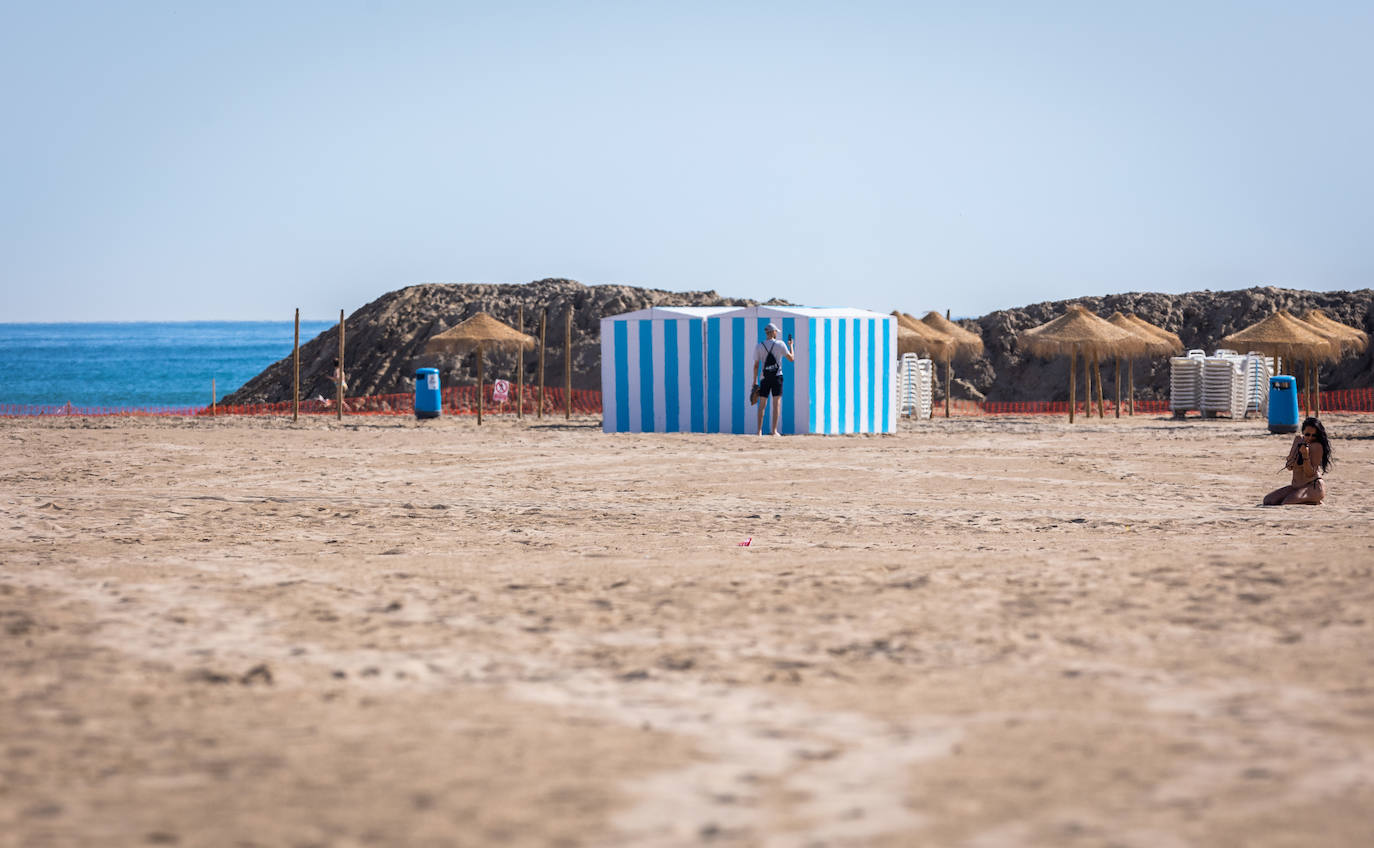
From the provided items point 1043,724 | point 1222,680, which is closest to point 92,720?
point 1043,724

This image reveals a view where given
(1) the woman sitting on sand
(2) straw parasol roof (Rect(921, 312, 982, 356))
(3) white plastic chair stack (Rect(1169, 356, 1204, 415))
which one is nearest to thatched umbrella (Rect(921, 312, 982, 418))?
(2) straw parasol roof (Rect(921, 312, 982, 356))

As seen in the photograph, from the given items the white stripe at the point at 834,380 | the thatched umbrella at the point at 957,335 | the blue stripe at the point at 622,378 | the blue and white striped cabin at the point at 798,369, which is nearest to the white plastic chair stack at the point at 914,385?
the thatched umbrella at the point at 957,335

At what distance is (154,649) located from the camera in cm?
520

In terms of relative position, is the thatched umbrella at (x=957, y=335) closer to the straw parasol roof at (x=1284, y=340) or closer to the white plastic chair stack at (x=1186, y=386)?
the white plastic chair stack at (x=1186, y=386)

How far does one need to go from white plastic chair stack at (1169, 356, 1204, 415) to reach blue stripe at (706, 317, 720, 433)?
11335 millimetres

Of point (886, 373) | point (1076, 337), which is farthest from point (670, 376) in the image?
point (1076, 337)

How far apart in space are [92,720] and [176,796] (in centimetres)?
88

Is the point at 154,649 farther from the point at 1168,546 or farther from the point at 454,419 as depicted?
the point at 454,419

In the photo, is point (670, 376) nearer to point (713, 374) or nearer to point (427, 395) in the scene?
point (713, 374)

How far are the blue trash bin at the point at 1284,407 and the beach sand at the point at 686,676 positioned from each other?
1142cm

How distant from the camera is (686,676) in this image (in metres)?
4.80

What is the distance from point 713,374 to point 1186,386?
38.6ft

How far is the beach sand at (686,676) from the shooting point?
3369 mm

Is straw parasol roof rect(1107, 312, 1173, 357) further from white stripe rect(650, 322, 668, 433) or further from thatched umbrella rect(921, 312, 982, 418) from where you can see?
white stripe rect(650, 322, 668, 433)
